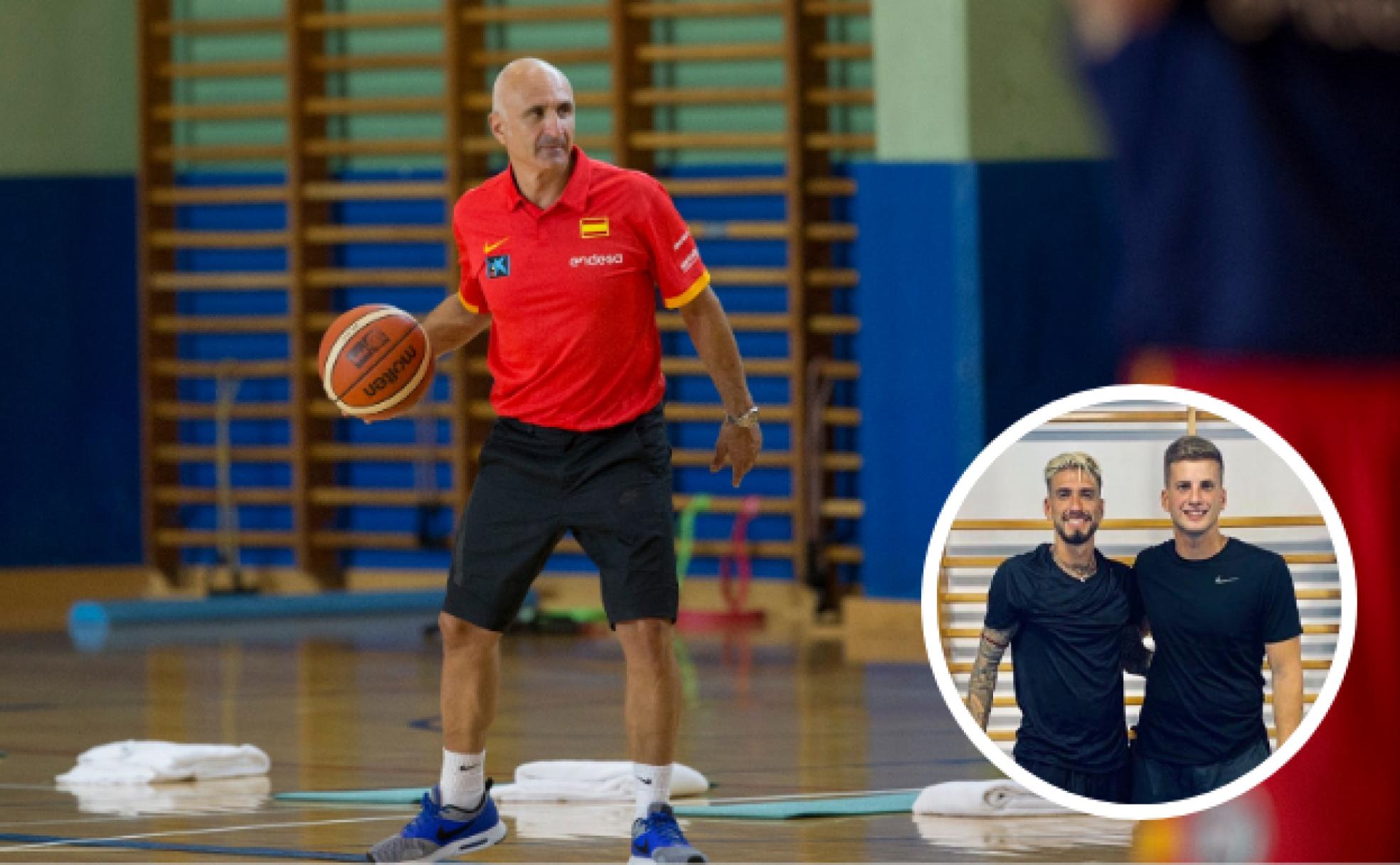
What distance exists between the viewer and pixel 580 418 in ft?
15.8

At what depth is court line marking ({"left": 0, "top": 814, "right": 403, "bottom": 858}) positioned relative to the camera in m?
5.46

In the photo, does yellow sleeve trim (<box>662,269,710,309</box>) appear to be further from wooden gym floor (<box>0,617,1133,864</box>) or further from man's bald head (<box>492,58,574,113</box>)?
wooden gym floor (<box>0,617,1133,864</box>)

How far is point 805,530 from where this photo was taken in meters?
12.1

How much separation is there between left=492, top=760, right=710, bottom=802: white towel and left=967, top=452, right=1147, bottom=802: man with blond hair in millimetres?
3709

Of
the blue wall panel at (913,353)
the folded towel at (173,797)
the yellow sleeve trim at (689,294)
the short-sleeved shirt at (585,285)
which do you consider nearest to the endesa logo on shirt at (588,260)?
the short-sleeved shirt at (585,285)

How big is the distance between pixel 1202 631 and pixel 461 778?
2.83 meters

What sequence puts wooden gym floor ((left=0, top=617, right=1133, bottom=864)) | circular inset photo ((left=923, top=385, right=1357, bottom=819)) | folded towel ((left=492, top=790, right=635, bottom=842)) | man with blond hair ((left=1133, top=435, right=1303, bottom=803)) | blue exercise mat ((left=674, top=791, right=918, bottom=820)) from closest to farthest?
1. circular inset photo ((left=923, top=385, right=1357, bottom=819))
2. man with blond hair ((left=1133, top=435, right=1303, bottom=803))
3. wooden gym floor ((left=0, top=617, right=1133, bottom=864))
4. folded towel ((left=492, top=790, right=635, bottom=842))
5. blue exercise mat ((left=674, top=791, right=918, bottom=820))

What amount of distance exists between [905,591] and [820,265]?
212cm

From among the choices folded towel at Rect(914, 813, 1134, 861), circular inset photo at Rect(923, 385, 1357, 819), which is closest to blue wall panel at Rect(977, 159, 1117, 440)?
folded towel at Rect(914, 813, 1134, 861)

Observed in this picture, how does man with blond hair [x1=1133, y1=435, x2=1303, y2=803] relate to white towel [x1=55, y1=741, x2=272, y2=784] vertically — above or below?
above

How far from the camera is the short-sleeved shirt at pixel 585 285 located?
15.8 ft

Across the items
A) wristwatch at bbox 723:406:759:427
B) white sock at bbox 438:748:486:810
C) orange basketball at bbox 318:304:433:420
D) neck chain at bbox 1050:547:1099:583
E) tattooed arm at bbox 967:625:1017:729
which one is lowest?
white sock at bbox 438:748:486:810

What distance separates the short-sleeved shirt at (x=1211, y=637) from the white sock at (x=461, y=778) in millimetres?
2744

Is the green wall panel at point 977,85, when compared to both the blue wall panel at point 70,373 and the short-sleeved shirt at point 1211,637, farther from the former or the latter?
the short-sleeved shirt at point 1211,637
